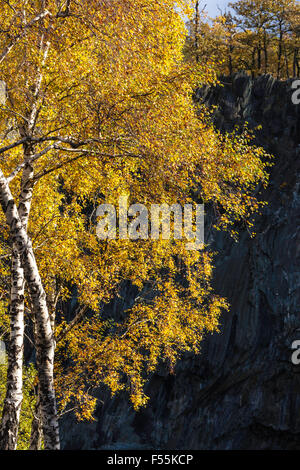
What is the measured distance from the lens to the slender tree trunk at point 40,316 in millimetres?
8922

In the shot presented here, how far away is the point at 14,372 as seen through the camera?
9258 mm

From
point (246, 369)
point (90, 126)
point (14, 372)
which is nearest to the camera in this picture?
point (14, 372)

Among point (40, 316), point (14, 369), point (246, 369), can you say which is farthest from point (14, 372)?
point (246, 369)

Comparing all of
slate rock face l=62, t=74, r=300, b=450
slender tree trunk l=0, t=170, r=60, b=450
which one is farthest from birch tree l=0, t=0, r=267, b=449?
slate rock face l=62, t=74, r=300, b=450

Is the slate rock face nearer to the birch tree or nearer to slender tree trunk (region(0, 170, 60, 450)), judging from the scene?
the birch tree

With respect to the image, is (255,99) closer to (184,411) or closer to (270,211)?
(270,211)

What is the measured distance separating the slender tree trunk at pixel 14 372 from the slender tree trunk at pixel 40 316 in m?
0.30

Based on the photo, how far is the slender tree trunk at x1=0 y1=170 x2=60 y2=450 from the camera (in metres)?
8.92

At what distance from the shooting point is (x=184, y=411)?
26938 millimetres

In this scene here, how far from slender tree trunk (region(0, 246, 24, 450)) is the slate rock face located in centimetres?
1841

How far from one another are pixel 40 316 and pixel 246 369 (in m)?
18.9

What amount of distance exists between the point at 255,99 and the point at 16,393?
91.8 feet

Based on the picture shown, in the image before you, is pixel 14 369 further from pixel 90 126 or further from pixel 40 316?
pixel 90 126

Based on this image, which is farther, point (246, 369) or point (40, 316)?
point (246, 369)
